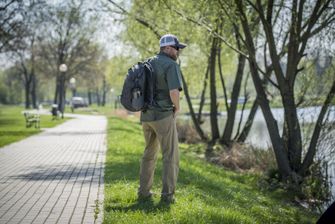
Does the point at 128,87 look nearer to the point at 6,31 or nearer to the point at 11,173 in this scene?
the point at 11,173

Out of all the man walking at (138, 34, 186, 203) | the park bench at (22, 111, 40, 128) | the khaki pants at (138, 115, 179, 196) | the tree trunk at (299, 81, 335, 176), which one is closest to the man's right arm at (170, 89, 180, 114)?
the man walking at (138, 34, 186, 203)

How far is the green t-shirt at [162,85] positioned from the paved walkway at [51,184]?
4.88ft

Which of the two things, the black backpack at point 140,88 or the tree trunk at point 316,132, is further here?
the tree trunk at point 316,132

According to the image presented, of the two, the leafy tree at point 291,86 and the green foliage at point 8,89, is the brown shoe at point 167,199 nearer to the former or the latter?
the leafy tree at point 291,86

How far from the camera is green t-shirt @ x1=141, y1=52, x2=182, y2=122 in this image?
6.75 metres


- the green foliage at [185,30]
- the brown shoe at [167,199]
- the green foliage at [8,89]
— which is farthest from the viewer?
the green foliage at [8,89]

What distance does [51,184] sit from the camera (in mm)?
8656

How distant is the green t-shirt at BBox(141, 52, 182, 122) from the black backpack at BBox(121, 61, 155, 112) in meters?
0.09

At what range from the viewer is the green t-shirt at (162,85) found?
22.2ft

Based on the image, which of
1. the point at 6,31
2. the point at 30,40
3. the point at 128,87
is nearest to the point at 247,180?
the point at 128,87

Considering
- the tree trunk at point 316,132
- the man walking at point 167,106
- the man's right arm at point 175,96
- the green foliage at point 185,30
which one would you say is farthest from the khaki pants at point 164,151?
the tree trunk at point 316,132

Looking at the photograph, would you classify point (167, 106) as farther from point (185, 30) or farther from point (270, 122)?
point (185, 30)

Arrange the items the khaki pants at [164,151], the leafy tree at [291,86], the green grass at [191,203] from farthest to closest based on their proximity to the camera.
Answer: the leafy tree at [291,86] < the khaki pants at [164,151] < the green grass at [191,203]

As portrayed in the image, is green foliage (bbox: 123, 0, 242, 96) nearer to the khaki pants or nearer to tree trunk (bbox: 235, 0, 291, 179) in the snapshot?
tree trunk (bbox: 235, 0, 291, 179)
